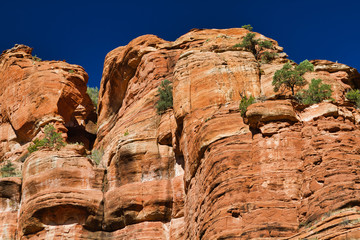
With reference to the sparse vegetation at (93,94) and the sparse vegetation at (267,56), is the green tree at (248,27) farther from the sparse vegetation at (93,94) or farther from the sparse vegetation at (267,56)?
the sparse vegetation at (93,94)

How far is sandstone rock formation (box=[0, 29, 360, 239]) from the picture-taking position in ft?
77.8

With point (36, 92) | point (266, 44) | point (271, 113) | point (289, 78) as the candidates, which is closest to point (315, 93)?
point (289, 78)

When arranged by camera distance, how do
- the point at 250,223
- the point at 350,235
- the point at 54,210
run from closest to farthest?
1. the point at 350,235
2. the point at 250,223
3. the point at 54,210

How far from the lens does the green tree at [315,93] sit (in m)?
28.5

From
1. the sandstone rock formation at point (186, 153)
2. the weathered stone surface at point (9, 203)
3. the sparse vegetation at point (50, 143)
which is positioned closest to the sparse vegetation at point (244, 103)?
the sandstone rock formation at point (186, 153)

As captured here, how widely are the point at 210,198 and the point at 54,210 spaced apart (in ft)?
38.3

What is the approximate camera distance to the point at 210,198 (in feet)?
85.6

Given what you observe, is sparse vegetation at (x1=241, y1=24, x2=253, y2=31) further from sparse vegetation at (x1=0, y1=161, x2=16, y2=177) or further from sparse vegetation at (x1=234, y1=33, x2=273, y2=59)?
sparse vegetation at (x1=0, y1=161, x2=16, y2=177)

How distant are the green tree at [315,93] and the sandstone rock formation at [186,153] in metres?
1.34

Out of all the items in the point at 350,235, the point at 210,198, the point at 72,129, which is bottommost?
the point at 350,235

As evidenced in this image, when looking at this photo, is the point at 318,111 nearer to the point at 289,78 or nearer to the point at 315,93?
the point at 315,93

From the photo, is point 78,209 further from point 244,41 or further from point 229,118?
point 244,41

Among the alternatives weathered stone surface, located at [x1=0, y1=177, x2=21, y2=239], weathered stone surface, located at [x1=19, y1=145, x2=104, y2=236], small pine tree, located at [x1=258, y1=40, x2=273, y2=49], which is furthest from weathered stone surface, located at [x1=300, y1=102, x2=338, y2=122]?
weathered stone surface, located at [x1=0, y1=177, x2=21, y2=239]

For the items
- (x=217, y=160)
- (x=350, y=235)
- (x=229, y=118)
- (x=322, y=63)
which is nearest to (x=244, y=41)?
(x=322, y=63)
